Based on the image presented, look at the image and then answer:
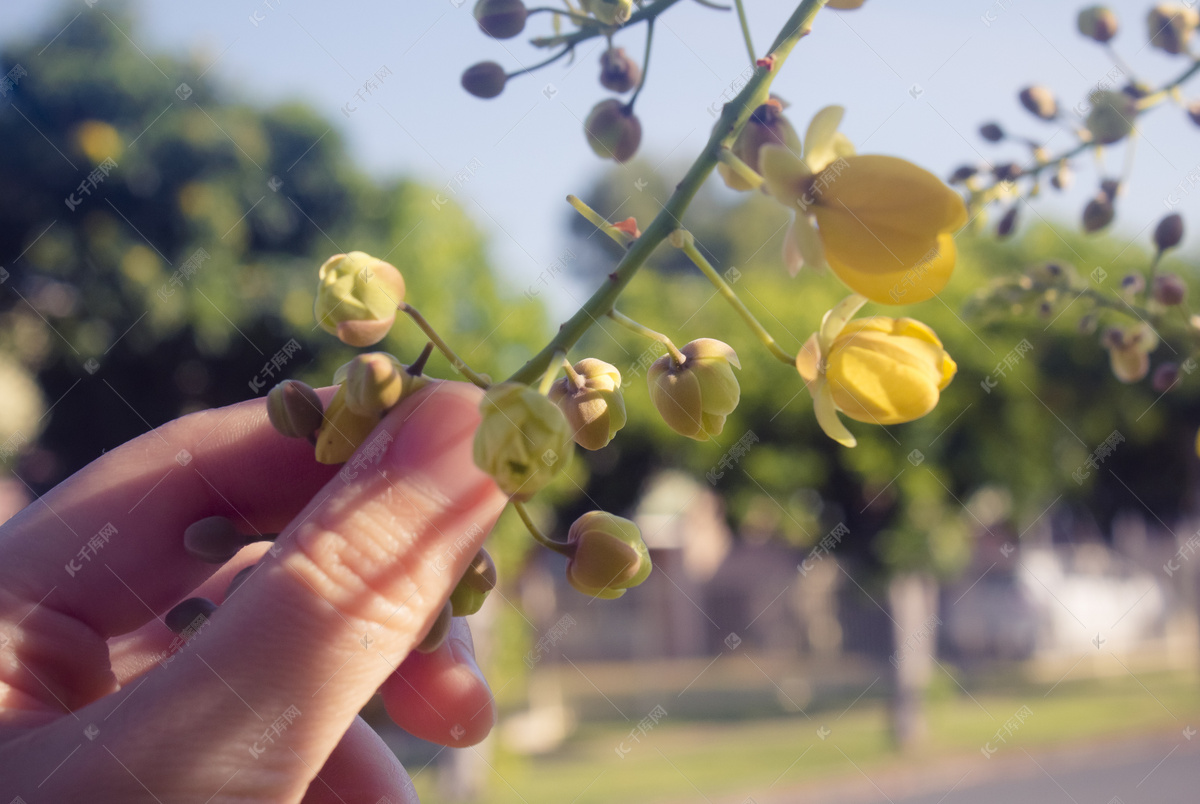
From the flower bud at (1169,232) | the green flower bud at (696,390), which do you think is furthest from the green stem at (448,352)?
the flower bud at (1169,232)

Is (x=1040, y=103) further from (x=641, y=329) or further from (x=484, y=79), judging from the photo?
(x=641, y=329)

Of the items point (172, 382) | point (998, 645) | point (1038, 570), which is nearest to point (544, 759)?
point (172, 382)

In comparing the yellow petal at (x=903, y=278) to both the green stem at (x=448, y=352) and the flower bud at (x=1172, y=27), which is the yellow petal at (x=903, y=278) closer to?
the green stem at (x=448, y=352)

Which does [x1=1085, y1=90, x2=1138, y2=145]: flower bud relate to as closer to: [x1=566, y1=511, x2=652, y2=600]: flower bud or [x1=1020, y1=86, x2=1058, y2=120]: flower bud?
[x1=1020, y1=86, x2=1058, y2=120]: flower bud

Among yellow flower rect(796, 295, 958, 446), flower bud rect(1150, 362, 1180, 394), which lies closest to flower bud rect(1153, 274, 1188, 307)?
flower bud rect(1150, 362, 1180, 394)

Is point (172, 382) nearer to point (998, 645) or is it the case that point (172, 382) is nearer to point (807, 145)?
point (807, 145)

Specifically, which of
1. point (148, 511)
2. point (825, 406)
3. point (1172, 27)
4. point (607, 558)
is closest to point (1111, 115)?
point (1172, 27)

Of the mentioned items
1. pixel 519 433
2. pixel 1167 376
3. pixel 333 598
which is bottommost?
pixel 333 598
